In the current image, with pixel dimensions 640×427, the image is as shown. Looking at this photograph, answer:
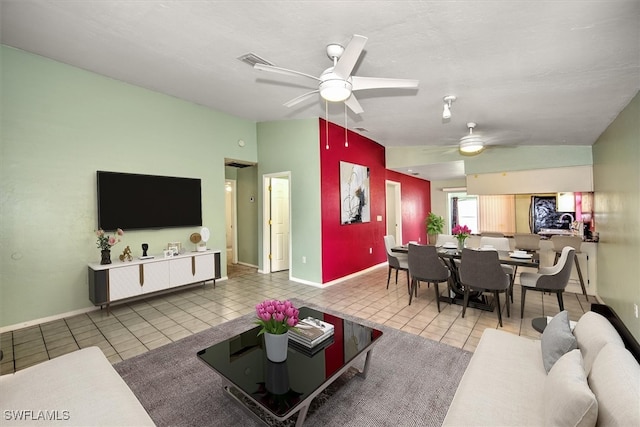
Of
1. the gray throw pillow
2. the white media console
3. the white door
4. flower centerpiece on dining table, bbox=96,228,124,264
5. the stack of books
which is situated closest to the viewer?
the gray throw pillow

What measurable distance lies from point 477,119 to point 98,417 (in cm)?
468

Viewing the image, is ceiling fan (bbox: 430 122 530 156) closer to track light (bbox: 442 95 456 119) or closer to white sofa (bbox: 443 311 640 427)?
track light (bbox: 442 95 456 119)

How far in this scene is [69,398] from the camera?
1.40 m

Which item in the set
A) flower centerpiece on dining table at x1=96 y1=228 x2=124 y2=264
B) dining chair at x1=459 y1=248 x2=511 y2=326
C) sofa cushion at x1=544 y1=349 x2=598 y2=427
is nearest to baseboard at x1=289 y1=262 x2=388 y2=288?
dining chair at x1=459 y1=248 x2=511 y2=326

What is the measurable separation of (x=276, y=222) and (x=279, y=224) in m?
0.12

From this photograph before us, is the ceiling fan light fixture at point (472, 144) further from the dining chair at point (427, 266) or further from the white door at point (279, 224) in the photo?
the white door at point (279, 224)

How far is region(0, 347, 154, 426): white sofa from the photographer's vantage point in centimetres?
127

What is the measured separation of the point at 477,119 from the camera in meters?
3.81

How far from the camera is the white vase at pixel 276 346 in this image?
1.78 m

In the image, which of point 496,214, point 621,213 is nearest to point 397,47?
point 621,213

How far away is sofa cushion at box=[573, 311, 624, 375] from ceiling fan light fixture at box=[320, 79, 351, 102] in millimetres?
2271

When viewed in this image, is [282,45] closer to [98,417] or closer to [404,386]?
[98,417]

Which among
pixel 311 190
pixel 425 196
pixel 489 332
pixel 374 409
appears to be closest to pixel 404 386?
pixel 374 409

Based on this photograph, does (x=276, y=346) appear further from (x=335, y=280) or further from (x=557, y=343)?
(x=335, y=280)
